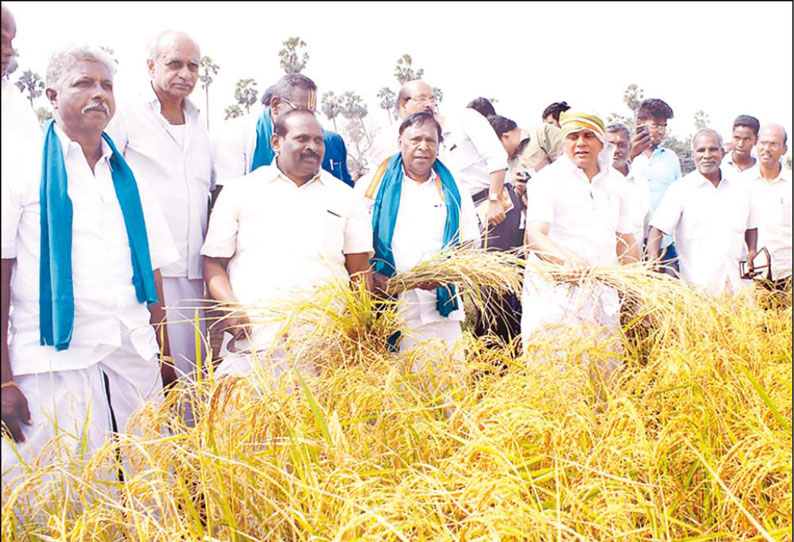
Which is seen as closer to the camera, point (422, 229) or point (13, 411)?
point (13, 411)

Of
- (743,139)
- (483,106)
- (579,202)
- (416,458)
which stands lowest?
(416,458)

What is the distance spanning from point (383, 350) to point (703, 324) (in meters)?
1.00

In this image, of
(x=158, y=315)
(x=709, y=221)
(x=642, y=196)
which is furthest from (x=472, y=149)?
(x=158, y=315)

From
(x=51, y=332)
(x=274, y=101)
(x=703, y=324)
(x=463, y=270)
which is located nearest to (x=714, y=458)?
(x=703, y=324)

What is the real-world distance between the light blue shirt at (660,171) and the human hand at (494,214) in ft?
3.28

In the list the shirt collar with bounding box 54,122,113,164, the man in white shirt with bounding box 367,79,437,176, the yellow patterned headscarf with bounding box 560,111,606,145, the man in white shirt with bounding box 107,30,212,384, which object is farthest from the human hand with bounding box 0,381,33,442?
the yellow patterned headscarf with bounding box 560,111,606,145

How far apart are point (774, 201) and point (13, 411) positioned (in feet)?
8.87

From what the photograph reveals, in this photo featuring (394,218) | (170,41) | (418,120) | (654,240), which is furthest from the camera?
(654,240)

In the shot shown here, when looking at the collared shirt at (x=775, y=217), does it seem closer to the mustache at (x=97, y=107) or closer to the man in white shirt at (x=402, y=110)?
the man in white shirt at (x=402, y=110)

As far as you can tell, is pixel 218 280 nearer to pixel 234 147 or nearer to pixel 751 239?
pixel 234 147

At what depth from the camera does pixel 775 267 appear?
2.79m

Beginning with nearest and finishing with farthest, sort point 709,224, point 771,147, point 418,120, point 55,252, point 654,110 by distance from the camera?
point 55,252 → point 418,120 → point 771,147 → point 709,224 → point 654,110

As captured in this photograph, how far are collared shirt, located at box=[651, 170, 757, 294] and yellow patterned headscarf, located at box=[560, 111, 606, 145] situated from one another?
1.99ft

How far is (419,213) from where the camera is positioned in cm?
260
